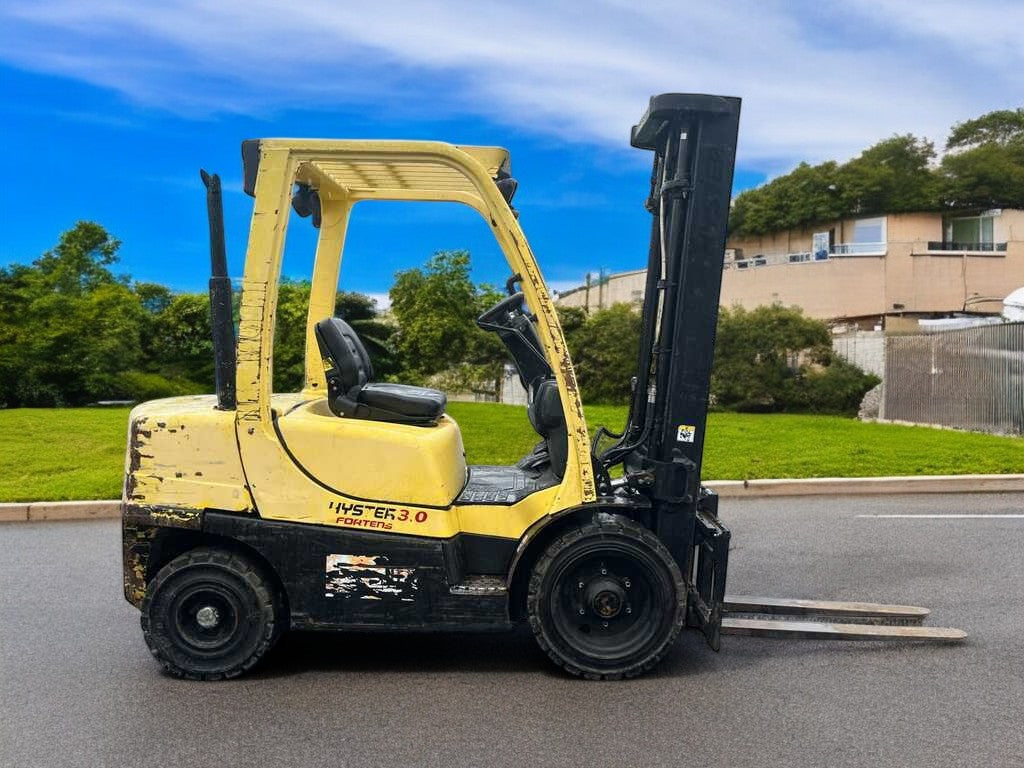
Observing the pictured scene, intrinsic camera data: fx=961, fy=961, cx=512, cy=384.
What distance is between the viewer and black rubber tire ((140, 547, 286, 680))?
16.0ft

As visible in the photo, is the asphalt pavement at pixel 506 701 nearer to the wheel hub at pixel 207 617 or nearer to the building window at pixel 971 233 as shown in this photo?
the wheel hub at pixel 207 617

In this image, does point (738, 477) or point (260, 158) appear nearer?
point (260, 158)

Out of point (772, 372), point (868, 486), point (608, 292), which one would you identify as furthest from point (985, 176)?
point (868, 486)

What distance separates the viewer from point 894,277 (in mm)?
59219

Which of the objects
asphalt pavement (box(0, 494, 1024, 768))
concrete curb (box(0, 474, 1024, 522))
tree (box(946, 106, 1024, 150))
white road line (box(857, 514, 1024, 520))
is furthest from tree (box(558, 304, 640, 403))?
tree (box(946, 106, 1024, 150))

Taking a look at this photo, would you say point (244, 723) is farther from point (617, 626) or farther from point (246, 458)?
point (617, 626)

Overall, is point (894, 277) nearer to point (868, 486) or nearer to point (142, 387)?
point (142, 387)

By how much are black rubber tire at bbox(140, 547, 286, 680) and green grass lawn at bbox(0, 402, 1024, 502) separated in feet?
21.5

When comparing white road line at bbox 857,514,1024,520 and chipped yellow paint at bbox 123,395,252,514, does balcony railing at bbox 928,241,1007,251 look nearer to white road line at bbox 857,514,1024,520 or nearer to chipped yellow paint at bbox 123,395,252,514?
white road line at bbox 857,514,1024,520

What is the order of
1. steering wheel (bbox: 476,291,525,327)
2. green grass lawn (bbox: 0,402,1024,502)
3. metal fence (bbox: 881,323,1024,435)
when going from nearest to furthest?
steering wheel (bbox: 476,291,525,327), green grass lawn (bbox: 0,402,1024,502), metal fence (bbox: 881,323,1024,435)

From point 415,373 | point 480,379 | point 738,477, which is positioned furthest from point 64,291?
point 738,477

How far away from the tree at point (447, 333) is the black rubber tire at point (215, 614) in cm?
2934

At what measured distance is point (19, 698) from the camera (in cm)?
480

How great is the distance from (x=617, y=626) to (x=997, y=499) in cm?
765
